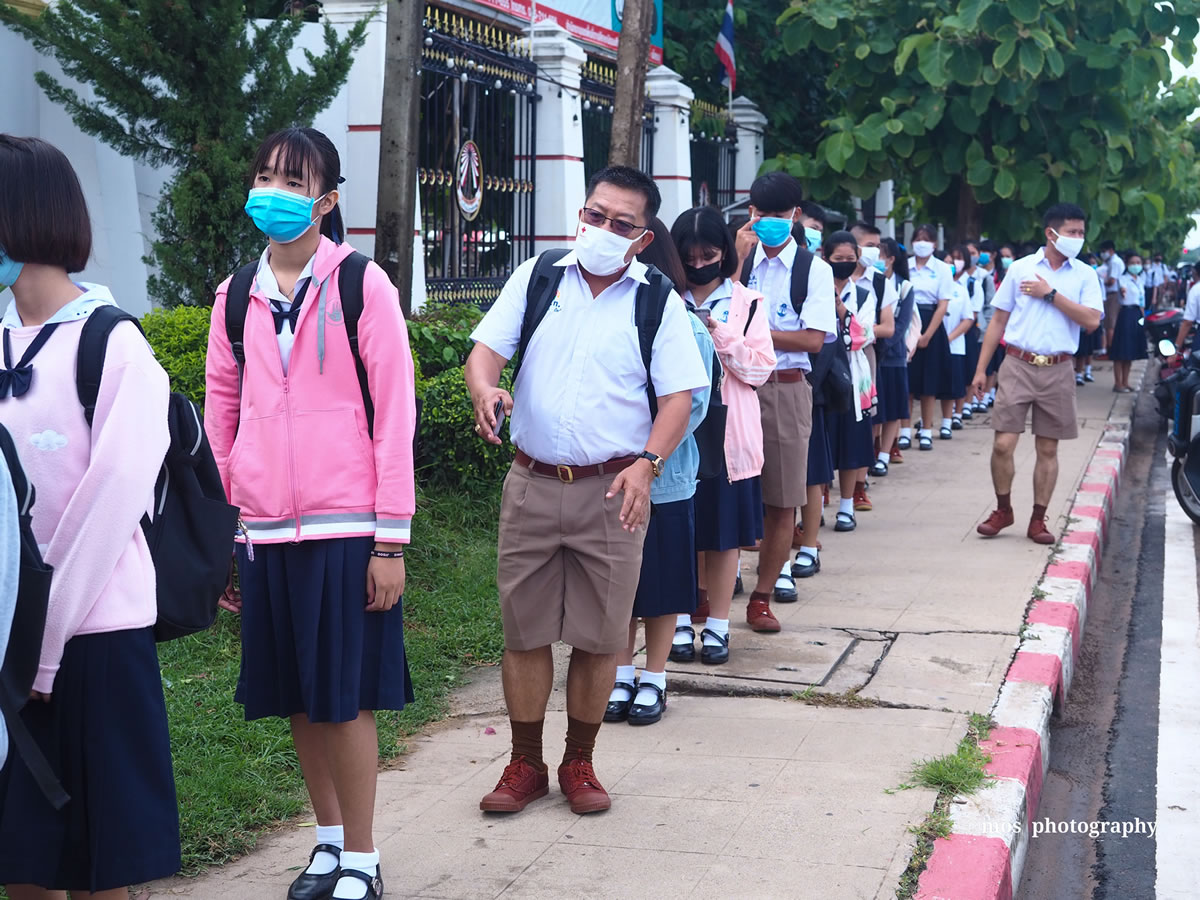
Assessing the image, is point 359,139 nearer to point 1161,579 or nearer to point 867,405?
point 867,405

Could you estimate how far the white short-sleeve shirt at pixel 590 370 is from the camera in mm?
4098

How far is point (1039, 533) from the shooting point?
8.53 meters

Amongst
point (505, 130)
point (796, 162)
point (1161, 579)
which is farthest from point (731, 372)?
point (796, 162)

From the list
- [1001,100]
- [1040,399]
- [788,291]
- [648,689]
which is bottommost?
[648,689]

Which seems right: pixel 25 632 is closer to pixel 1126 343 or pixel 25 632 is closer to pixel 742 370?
pixel 742 370

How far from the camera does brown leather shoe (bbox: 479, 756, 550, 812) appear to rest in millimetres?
4203

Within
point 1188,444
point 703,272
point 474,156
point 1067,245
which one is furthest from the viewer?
point 474,156

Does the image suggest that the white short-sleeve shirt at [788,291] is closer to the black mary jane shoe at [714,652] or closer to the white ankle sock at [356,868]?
the black mary jane shoe at [714,652]

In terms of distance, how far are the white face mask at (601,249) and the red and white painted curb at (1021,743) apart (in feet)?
6.23

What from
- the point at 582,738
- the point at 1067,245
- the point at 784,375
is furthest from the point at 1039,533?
the point at 582,738

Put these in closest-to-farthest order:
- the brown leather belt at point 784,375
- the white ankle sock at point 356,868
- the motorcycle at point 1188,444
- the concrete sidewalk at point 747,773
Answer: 1. the white ankle sock at point 356,868
2. the concrete sidewalk at point 747,773
3. the brown leather belt at point 784,375
4. the motorcycle at point 1188,444

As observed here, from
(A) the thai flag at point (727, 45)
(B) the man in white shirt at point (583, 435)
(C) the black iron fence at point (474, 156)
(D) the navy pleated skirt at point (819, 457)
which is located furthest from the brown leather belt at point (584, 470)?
(A) the thai flag at point (727, 45)

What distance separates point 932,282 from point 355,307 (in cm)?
1041

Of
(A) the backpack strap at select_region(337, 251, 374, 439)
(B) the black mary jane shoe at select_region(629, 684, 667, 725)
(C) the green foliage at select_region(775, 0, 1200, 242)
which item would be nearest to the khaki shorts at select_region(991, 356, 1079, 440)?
(B) the black mary jane shoe at select_region(629, 684, 667, 725)
